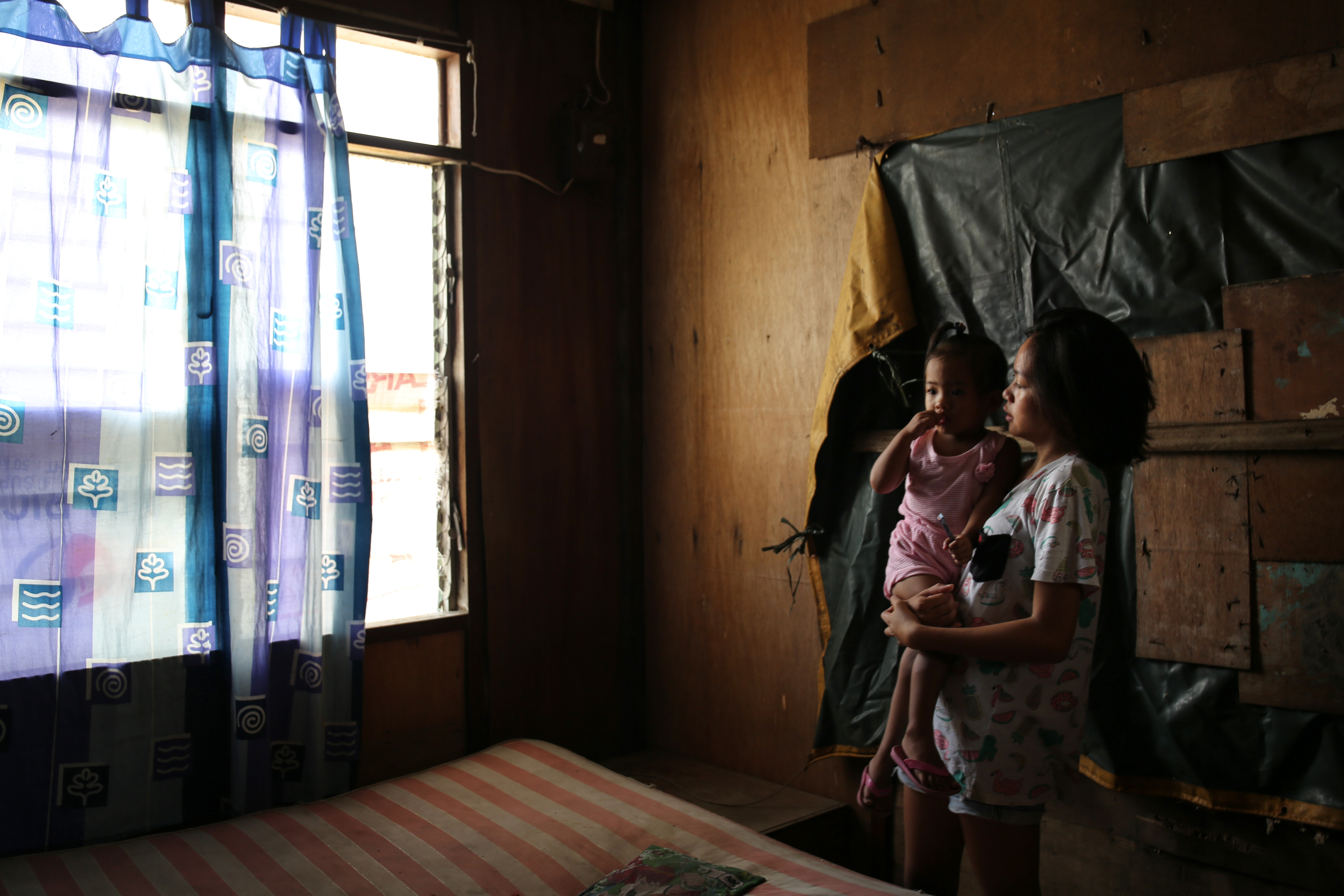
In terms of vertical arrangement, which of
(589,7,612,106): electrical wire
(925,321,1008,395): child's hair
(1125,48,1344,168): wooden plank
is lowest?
(925,321,1008,395): child's hair

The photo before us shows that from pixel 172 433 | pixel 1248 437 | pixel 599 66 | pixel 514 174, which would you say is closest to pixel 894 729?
pixel 1248 437

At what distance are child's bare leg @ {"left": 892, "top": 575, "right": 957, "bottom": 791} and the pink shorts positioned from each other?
0.24 meters

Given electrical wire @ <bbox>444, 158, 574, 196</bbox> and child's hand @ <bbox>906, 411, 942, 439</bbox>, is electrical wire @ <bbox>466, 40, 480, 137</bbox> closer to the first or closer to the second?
electrical wire @ <bbox>444, 158, 574, 196</bbox>

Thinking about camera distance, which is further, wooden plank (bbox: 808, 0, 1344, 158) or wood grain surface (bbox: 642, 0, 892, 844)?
wood grain surface (bbox: 642, 0, 892, 844)

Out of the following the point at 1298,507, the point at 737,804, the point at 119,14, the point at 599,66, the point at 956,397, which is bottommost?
the point at 737,804

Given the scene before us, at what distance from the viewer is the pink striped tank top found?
1.85 metres

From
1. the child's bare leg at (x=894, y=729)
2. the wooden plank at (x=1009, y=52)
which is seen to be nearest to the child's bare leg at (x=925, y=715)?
the child's bare leg at (x=894, y=729)

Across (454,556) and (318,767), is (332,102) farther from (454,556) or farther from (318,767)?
(318,767)

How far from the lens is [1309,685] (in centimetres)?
175

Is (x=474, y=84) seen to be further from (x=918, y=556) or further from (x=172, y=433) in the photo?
(x=918, y=556)

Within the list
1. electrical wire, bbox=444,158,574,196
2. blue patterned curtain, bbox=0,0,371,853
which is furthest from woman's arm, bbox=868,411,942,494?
electrical wire, bbox=444,158,574,196

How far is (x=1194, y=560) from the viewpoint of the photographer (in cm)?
190

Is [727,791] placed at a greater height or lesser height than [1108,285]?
lesser

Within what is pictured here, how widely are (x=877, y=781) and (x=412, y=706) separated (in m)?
1.52
